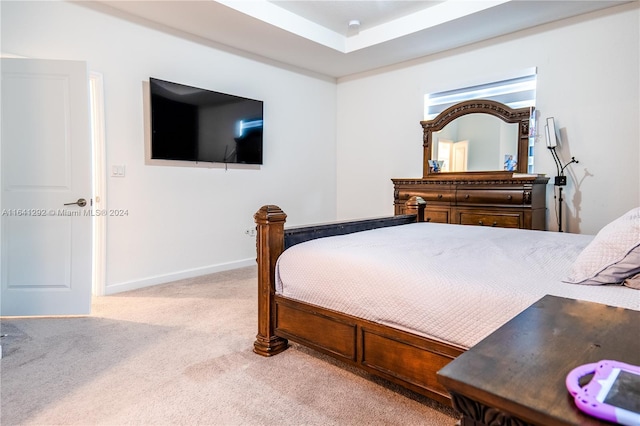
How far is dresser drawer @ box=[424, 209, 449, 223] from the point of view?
4156mm

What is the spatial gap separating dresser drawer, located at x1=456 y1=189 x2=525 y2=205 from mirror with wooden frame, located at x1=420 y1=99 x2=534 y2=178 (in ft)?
1.51

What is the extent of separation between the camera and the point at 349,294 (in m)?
1.81

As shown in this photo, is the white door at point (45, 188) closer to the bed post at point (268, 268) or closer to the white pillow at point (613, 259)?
the bed post at point (268, 268)

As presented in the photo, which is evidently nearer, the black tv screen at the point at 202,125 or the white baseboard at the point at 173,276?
the white baseboard at the point at 173,276

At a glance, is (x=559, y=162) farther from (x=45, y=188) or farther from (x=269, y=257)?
(x=45, y=188)

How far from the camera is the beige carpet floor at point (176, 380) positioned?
1.64m

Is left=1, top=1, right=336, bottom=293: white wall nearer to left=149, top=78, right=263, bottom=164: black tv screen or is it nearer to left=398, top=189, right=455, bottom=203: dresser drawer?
left=149, top=78, right=263, bottom=164: black tv screen

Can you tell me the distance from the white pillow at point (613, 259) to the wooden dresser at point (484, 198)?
2280 mm

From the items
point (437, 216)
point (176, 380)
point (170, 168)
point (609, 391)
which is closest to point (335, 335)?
point (176, 380)

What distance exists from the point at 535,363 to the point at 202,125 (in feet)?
12.9

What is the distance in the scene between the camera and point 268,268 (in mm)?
2178

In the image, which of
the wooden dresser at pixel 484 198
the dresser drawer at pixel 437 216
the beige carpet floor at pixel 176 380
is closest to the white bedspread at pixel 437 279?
the beige carpet floor at pixel 176 380

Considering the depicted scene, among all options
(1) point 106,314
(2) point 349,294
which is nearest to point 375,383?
(2) point 349,294

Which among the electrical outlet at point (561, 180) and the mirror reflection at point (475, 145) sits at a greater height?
the mirror reflection at point (475, 145)
